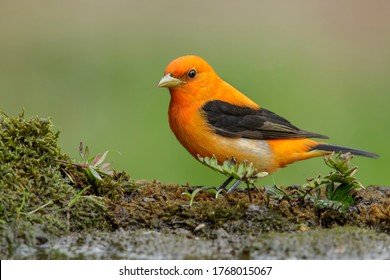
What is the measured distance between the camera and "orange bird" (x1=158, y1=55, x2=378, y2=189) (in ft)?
20.4

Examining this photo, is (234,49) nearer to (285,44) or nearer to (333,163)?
(285,44)

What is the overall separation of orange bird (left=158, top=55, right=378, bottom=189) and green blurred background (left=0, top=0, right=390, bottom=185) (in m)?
2.40

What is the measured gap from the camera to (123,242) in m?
3.91

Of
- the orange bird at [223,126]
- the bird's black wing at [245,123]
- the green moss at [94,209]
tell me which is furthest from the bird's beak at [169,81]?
the green moss at [94,209]

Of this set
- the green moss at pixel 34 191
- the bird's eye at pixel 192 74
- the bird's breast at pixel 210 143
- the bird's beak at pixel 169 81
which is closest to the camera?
the green moss at pixel 34 191

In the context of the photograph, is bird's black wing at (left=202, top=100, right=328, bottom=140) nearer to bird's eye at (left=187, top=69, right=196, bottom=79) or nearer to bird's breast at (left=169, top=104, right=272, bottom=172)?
bird's breast at (left=169, top=104, right=272, bottom=172)

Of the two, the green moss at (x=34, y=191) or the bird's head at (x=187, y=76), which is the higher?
the bird's head at (x=187, y=76)

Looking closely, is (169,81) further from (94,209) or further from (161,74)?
(161,74)

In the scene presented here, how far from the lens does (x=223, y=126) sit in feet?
20.8

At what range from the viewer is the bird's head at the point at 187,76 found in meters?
6.40

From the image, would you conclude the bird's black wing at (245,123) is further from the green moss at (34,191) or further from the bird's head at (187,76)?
the green moss at (34,191)

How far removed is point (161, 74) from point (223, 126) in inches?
251

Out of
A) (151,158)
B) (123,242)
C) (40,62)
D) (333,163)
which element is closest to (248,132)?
(333,163)

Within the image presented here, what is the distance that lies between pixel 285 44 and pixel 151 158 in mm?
6144
